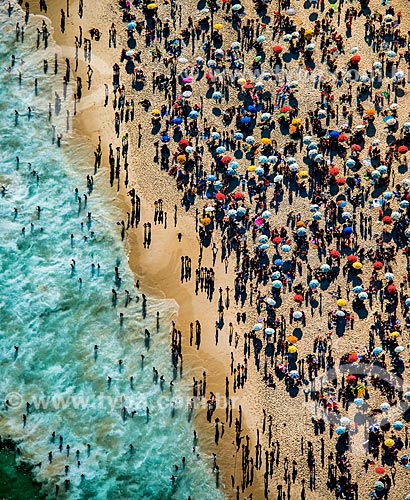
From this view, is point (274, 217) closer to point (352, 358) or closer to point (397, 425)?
point (352, 358)

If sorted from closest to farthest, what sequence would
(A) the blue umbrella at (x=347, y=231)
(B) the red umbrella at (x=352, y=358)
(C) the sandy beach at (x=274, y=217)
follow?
(C) the sandy beach at (x=274, y=217), (B) the red umbrella at (x=352, y=358), (A) the blue umbrella at (x=347, y=231)

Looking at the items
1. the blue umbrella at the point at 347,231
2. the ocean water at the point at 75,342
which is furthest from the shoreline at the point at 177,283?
the blue umbrella at the point at 347,231

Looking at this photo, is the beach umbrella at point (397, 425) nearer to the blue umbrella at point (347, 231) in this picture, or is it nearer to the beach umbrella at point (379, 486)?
the beach umbrella at point (379, 486)

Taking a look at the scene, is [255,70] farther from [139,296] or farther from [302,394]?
[302,394]

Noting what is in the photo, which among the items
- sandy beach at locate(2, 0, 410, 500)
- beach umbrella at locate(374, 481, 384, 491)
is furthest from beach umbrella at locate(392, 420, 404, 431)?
beach umbrella at locate(374, 481, 384, 491)

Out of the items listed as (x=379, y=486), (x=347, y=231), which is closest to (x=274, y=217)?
(x=347, y=231)

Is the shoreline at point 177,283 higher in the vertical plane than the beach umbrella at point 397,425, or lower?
higher

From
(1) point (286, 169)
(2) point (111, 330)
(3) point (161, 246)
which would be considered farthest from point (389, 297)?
(2) point (111, 330)

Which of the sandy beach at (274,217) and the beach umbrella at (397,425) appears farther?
the sandy beach at (274,217)
